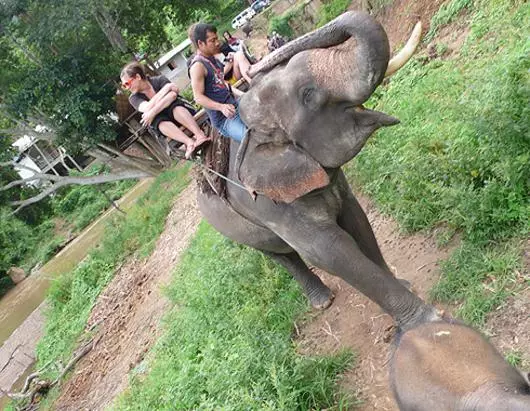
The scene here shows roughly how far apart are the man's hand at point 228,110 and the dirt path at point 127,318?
4.14 m

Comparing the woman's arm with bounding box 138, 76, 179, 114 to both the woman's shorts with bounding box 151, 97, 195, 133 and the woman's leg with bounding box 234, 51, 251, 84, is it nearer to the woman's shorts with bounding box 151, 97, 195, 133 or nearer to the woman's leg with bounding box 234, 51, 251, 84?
the woman's shorts with bounding box 151, 97, 195, 133

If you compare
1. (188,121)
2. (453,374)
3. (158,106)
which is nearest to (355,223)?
(188,121)

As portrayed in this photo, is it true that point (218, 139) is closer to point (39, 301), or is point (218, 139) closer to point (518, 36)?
point (518, 36)

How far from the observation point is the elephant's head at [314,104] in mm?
2396

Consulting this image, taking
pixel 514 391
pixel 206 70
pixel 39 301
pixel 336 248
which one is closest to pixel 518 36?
pixel 206 70

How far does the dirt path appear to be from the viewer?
7.44 meters

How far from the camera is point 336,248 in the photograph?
324 centimetres

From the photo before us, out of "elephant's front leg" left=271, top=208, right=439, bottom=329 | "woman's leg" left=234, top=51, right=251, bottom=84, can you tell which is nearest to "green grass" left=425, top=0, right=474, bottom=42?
"woman's leg" left=234, top=51, right=251, bottom=84

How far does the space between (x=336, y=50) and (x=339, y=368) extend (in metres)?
2.14

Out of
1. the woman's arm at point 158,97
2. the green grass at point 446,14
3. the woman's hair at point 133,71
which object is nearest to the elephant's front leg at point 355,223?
the woman's arm at point 158,97

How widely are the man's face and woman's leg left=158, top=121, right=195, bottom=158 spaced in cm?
59

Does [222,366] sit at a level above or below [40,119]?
below

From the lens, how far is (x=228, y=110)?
3.81 meters

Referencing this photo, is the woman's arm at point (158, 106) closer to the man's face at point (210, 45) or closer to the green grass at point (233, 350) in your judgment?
the man's face at point (210, 45)
